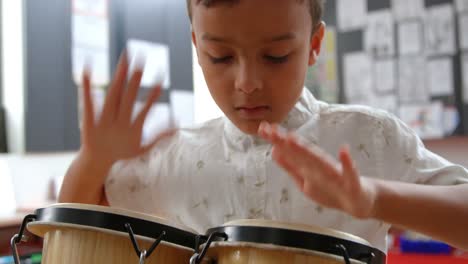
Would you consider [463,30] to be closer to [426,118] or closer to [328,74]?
[426,118]

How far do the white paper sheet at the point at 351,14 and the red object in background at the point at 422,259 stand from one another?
110cm

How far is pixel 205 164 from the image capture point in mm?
895

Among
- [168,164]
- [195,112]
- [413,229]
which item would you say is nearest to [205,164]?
[168,164]

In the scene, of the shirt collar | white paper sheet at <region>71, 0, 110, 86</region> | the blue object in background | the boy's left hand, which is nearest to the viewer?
the boy's left hand

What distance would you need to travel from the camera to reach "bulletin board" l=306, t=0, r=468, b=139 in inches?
91.3

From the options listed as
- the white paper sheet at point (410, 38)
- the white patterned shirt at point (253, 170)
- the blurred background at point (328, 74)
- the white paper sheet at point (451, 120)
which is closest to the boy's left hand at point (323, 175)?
the white patterned shirt at point (253, 170)

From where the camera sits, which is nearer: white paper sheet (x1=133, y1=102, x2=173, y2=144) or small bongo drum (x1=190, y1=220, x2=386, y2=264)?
small bongo drum (x1=190, y1=220, x2=386, y2=264)

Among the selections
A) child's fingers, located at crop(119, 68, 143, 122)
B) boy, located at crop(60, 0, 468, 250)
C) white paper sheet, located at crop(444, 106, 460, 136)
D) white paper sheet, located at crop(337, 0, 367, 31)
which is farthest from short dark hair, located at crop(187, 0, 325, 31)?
white paper sheet, located at crop(337, 0, 367, 31)

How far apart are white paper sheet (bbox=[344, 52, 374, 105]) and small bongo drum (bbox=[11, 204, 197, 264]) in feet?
6.70

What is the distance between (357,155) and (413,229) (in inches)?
8.5

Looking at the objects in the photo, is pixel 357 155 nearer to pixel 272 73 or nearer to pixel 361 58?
pixel 272 73

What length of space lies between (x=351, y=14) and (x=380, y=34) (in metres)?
0.18

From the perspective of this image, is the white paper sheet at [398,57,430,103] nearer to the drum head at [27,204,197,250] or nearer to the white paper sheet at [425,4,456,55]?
the white paper sheet at [425,4,456,55]

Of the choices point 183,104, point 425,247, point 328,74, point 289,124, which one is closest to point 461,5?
point 328,74
